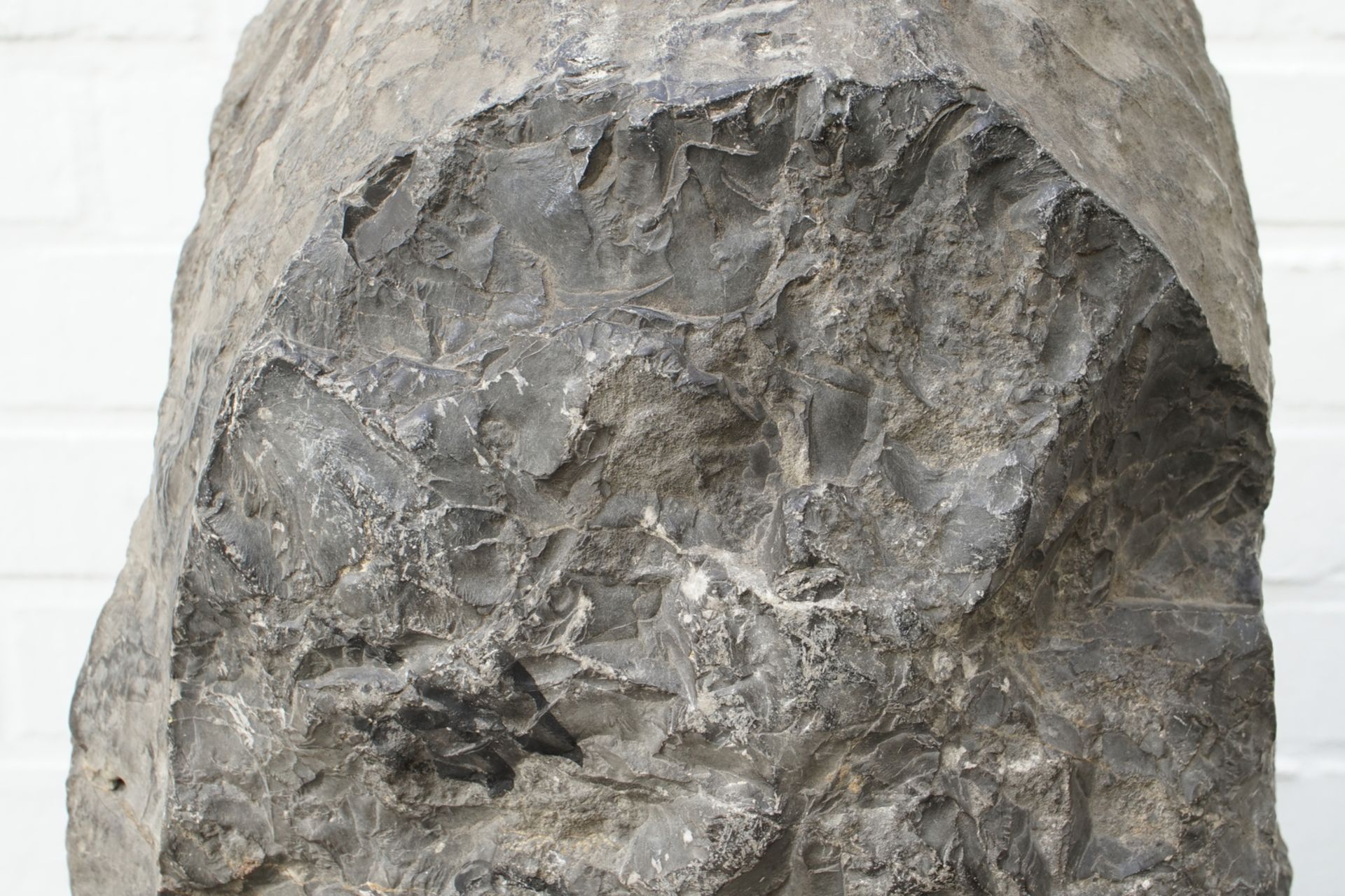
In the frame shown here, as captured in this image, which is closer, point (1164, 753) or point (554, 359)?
point (554, 359)

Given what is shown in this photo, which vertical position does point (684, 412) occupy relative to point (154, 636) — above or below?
above

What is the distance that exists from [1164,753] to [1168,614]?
8 centimetres

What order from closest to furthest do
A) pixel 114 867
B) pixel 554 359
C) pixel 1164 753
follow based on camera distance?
pixel 554 359
pixel 1164 753
pixel 114 867

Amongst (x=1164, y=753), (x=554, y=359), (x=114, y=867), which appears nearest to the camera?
(x=554, y=359)

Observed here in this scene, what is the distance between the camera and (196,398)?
37.5 inches

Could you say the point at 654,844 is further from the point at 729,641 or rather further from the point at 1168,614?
the point at 1168,614

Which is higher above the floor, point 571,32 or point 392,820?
point 571,32

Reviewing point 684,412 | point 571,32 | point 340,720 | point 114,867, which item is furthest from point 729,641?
point 114,867

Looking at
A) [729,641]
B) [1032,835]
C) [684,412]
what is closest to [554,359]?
[684,412]

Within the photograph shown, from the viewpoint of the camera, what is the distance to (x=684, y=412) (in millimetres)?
833

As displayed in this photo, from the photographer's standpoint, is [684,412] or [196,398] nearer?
[684,412]

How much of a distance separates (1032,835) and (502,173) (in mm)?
475

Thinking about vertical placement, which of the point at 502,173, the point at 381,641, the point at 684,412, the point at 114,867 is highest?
the point at 502,173

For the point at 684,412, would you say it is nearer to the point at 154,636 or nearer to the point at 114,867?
the point at 154,636
